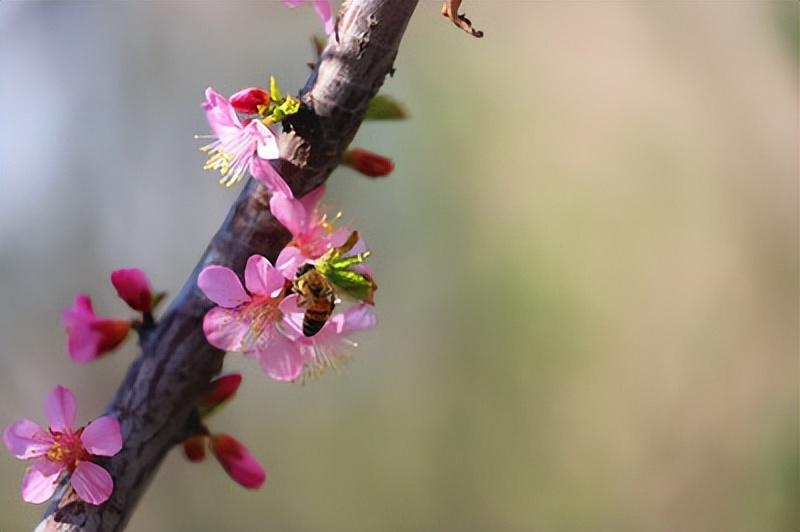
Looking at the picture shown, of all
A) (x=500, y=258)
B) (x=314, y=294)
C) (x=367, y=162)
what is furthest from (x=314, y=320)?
(x=500, y=258)

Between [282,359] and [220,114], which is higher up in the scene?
[220,114]

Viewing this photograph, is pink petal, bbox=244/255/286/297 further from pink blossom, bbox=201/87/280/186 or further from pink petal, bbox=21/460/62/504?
pink petal, bbox=21/460/62/504

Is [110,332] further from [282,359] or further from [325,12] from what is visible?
Answer: [325,12]

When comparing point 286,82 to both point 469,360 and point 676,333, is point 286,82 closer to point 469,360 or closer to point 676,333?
point 469,360

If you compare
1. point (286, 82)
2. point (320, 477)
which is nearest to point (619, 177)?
point (286, 82)

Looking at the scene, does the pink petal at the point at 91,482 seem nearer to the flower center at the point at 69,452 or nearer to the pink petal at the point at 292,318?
the flower center at the point at 69,452
